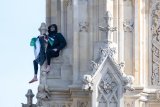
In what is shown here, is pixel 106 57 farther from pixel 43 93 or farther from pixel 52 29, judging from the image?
pixel 52 29

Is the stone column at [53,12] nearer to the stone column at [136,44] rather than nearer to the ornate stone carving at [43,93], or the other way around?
the ornate stone carving at [43,93]

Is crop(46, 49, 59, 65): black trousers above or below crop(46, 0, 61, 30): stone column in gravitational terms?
below

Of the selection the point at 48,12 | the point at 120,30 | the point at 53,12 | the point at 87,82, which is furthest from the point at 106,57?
the point at 48,12

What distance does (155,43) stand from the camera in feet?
180

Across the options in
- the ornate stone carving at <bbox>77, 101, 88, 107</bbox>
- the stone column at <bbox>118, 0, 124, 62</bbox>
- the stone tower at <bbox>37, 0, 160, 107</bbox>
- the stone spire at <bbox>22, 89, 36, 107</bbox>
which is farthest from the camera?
the stone spire at <bbox>22, 89, 36, 107</bbox>

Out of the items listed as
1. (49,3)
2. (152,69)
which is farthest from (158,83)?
(49,3)

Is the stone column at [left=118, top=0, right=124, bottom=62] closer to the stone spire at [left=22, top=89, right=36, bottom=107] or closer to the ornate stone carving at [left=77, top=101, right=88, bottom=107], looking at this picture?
the ornate stone carving at [left=77, top=101, right=88, bottom=107]

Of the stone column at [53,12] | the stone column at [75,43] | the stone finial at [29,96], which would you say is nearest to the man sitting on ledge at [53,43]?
the stone column at [53,12]

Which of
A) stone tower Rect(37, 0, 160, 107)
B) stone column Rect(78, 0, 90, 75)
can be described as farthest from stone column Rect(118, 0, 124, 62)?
stone column Rect(78, 0, 90, 75)

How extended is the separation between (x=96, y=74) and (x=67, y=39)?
2600 mm

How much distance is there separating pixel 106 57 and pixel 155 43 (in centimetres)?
246

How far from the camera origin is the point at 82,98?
54.1m

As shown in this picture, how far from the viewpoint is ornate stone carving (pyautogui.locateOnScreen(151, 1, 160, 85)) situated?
54.9 metres

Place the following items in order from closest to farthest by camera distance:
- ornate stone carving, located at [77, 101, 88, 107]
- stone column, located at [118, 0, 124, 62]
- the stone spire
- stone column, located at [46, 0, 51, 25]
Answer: ornate stone carving, located at [77, 101, 88, 107]
stone column, located at [118, 0, 124, 62]
stone column, located at [46, 0, 51, 25]
the stone spire
